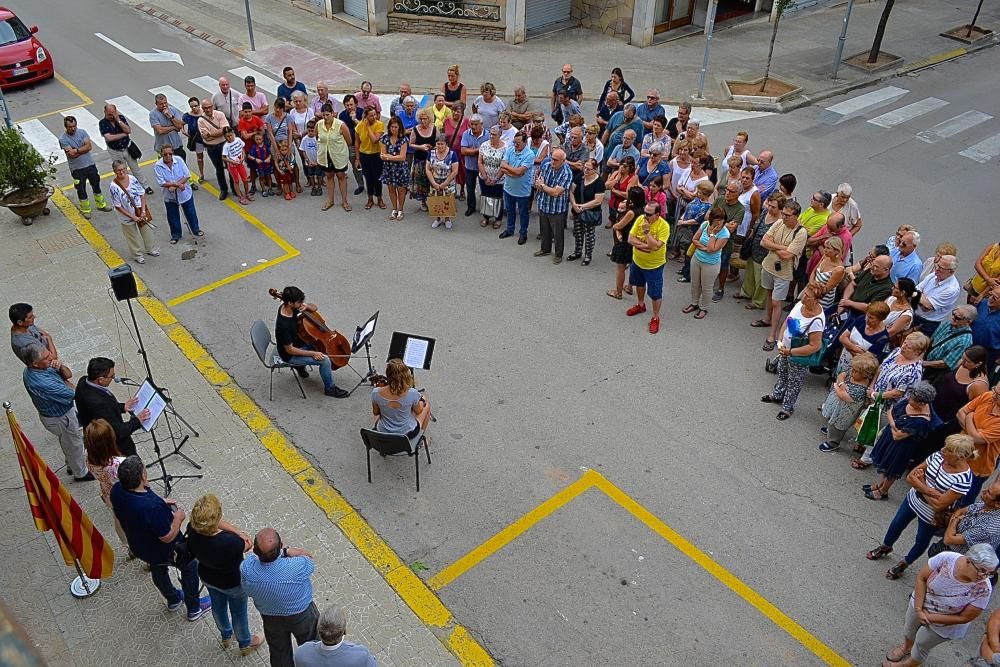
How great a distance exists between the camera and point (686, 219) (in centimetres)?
1101

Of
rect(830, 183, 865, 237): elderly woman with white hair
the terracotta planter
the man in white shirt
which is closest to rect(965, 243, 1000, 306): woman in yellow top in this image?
the man in white shirt

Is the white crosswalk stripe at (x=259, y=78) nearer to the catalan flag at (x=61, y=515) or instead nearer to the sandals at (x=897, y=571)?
the catalan flag at (x=61, y=515)

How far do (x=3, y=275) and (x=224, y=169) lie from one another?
12.7ft

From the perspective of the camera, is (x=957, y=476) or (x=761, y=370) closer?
(x=957, y=476)

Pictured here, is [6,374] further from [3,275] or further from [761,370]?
[761,370]

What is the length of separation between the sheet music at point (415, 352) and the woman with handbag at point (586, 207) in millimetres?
4107

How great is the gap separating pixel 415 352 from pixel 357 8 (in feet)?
56.1

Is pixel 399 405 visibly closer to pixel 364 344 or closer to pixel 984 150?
pixel 364 344

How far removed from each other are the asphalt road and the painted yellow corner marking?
0.21 ft

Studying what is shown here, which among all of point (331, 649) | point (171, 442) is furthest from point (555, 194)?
point (331, 649)

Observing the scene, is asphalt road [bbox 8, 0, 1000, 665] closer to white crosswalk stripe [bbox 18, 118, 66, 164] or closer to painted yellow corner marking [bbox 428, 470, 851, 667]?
painted yellow corner marking [bbox 428, 470, 851, 667]

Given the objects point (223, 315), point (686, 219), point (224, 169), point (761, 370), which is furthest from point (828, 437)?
point (224, 169)

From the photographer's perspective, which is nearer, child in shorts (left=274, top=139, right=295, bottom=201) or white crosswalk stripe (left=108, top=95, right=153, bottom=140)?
child in shorts (left=274, top=139, right=295, bottom=201)

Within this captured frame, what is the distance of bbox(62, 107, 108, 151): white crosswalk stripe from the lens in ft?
50.0
